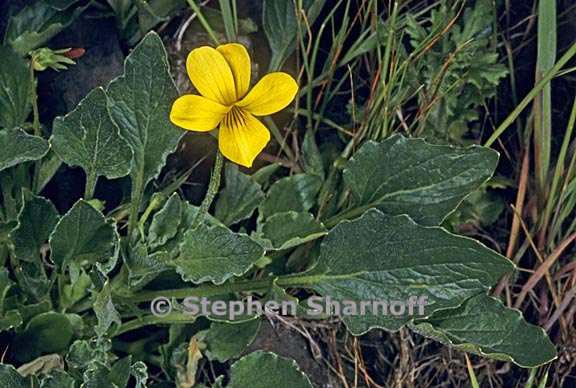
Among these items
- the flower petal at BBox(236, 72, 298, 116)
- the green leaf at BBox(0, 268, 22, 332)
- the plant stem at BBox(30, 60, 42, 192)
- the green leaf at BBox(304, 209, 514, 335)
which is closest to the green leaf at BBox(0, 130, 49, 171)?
the plant stem at BBox(30, 60, 42, 192)

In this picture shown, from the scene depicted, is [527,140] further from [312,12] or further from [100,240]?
[100,240]

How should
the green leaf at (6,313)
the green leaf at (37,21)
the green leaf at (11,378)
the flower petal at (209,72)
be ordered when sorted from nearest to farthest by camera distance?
the flower petal at (209,72), the green leaf at (11,378), the green leaf at (6,313), the green leaf at (37,21)

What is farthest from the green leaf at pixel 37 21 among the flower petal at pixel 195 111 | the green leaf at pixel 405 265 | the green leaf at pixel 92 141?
the green leaf at pixel 405 265

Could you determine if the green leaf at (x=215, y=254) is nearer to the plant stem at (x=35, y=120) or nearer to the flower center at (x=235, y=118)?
the flower center at (x=235, y=118)

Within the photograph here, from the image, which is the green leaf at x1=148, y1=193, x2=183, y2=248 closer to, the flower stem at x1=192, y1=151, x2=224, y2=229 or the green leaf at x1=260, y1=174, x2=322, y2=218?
the flower stem at x1=192, y1=151, x2=224, y2=229

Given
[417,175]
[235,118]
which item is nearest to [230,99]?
[235,118]
